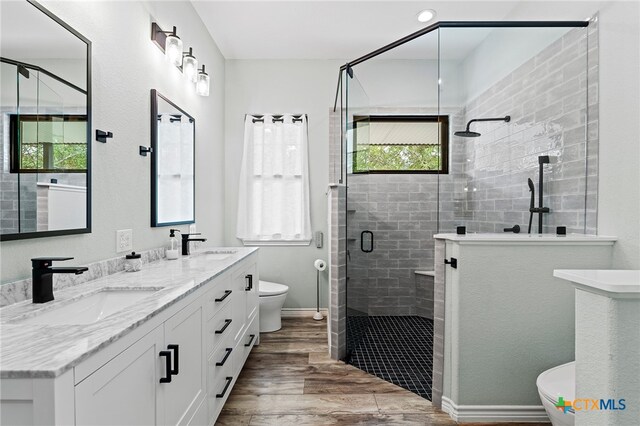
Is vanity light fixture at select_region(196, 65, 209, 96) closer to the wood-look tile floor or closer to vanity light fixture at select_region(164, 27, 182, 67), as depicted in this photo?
vanity light fixture at select_region(164, 27, 182, 67)

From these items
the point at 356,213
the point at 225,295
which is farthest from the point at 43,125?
the point at 356,213

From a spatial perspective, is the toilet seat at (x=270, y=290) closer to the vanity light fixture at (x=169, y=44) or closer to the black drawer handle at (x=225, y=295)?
the black drawer handle at (x=225, y=295)

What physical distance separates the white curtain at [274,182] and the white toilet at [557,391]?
250 cm

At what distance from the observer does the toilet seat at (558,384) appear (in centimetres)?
Answer: 137

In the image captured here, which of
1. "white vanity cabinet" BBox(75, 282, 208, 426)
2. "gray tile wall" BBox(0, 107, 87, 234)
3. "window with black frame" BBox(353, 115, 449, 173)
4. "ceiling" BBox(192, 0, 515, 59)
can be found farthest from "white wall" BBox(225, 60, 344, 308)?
"gray tile wall" BBox(0, 107, 87, 234)

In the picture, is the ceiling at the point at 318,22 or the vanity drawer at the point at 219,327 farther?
the ceiling at the point at 318,22

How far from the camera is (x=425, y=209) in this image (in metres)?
3.26

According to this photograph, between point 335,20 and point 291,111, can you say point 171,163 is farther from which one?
point 335,20

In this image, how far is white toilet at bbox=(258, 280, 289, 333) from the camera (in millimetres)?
3131

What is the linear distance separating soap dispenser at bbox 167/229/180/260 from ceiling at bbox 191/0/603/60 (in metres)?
1.87

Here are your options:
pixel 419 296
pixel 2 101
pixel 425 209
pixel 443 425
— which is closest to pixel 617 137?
pixel 425 209

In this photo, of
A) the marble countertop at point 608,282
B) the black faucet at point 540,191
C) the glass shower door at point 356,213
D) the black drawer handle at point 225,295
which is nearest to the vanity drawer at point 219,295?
the black drawer handle at point 225,295

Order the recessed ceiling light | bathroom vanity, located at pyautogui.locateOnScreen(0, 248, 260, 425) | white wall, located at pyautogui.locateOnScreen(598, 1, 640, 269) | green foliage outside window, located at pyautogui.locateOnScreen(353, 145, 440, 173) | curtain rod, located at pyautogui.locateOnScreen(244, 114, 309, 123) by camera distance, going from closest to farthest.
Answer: bathroom vanity, located at pyautogui.locateOnScreen(0, 248, 260, 425)
white wall, located at pyautogui.locateOnScreen(598, 1, 640, 269)
the recessed ceiling light
green foliage outside window, located at pyautogui.locateOnScreen(353, 145, 440, 173)
curtain rod, located at pyautogui.locateOnScreen(244, 114, 309, 123)

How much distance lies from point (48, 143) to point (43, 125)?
0.22 feet
